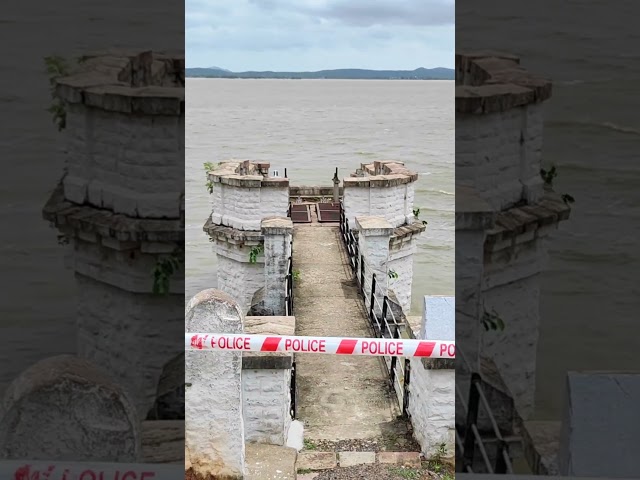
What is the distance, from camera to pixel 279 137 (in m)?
41.8

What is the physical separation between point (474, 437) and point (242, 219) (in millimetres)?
11024

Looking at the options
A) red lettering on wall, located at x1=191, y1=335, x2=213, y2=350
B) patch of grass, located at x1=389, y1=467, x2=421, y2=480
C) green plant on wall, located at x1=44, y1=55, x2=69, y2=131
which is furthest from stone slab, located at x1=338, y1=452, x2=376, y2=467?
green plant on wall, located at x1=44, y1=55, x2=69, y2=131

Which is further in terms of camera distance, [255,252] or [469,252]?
[255,252]

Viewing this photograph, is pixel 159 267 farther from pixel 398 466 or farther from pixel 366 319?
pixel 366 319

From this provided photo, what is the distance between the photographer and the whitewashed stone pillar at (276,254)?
10.8 m

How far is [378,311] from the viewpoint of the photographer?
10.1m

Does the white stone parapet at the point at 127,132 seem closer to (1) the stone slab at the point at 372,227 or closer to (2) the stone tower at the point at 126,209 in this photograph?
(2) the stone tower at the point at 126,209

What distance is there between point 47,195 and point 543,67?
187 centimetres

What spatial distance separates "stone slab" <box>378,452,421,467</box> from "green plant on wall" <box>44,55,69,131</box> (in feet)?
13.3

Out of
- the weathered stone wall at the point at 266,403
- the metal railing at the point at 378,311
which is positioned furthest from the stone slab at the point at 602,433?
the metal railing at the point at 378,311

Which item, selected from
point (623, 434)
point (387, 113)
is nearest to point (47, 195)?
point (623, 434)

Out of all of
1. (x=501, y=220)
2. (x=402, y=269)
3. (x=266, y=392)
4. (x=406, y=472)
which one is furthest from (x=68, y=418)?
(x=402, y=269)

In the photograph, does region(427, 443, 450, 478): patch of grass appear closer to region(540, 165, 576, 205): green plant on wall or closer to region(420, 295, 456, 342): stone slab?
region(420, 295, 456, 342): stone slab

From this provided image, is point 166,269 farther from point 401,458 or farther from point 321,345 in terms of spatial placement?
point 401,458
